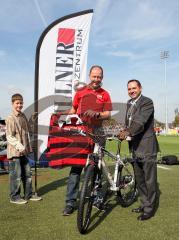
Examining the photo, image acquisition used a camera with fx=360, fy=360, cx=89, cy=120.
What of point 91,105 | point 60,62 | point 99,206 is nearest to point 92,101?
point 91,105

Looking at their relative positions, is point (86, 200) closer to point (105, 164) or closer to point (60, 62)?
point (105, 164)

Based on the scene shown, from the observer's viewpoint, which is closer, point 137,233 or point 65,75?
point 137,233

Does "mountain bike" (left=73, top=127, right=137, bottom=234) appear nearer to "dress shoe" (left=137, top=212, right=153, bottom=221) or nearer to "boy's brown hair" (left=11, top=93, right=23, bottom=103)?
"dress shoe" (left=137, top=212, right=153, bottom=221)

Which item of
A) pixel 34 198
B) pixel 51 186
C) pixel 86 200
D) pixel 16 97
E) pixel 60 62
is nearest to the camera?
pixel 86 200

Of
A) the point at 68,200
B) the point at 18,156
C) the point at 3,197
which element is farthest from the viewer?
the point at 3,197

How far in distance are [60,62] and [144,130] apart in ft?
21.9

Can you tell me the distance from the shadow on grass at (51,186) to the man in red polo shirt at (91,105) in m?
1.65

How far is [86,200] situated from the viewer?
4.79m

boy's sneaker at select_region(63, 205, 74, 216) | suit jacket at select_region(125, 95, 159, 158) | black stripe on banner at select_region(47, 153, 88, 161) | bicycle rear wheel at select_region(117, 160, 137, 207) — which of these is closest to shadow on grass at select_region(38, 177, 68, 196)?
boy's sneaker at select_region(63, 205, 74, 216)

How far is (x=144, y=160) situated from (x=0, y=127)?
695 centimetres

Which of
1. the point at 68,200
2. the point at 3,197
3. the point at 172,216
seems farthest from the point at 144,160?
the point at 3,197

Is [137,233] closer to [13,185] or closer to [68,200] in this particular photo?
[68,200]

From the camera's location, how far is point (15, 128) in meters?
6.23

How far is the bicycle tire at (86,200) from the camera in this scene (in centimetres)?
456
